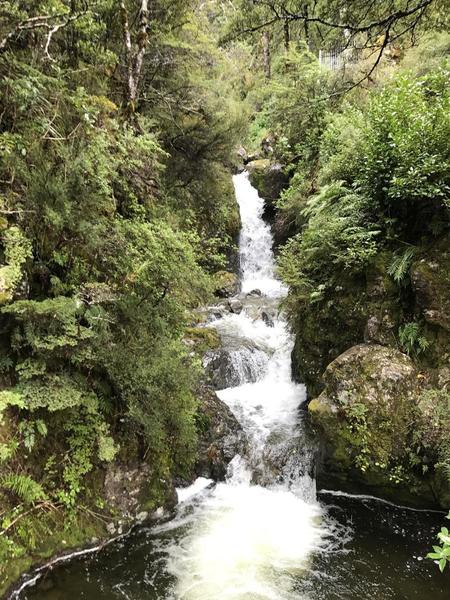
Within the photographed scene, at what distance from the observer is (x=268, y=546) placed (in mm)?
5605

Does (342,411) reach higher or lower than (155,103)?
lower

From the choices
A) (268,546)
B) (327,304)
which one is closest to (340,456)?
(268,546)

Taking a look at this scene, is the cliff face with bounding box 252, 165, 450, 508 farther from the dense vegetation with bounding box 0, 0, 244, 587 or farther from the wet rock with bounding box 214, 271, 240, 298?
the wet rock with bounding box 214, 271, 240, 298

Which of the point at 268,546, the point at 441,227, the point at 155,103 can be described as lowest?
the point at 268,546

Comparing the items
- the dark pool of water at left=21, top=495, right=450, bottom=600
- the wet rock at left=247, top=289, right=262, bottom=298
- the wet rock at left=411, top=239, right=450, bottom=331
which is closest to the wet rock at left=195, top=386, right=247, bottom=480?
the dark pool of water at left=21, top=495, right=450, bottom=600

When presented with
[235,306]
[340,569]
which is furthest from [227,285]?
[340,569]

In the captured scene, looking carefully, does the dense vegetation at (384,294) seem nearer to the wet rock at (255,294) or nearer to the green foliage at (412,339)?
the green foliage at (412,339)

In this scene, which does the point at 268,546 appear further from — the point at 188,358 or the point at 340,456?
the point at 188,358

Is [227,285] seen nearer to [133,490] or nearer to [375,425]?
[375,425]

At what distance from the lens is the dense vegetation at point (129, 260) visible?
15.1ft

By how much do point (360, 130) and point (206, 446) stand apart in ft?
21.6

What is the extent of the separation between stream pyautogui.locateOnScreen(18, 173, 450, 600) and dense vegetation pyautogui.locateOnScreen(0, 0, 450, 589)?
557 mm

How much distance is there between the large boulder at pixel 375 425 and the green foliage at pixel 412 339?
0.17m

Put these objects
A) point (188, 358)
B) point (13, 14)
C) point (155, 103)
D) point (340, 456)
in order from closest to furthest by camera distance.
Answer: point (13, 14)
point (340, 456)
point (188, 358)
point (155, 103)
